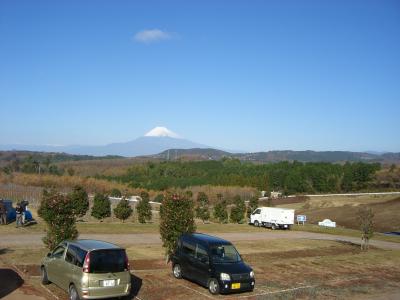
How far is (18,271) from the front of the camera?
16828mm

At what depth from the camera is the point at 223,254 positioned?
16.4 metres

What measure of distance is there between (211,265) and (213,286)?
686 millimetres

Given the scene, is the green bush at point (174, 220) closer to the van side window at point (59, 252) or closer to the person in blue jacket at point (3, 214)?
the van side window at point (59, 252)

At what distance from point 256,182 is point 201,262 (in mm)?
101873

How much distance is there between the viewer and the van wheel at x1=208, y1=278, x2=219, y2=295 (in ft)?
50.8

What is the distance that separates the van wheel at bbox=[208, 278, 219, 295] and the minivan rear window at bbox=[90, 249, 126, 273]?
141 inches

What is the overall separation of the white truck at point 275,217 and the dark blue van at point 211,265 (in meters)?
27.7

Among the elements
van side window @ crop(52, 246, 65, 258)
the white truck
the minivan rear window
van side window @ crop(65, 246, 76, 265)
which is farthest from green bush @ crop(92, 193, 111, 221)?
the minivan rear window

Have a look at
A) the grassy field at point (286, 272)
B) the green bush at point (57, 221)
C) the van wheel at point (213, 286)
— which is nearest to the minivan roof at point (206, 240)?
the van wheel at point (213, 286)

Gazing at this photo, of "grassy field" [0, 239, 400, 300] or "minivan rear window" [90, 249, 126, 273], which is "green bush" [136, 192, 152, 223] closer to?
"grassy field" [0, 239, 400, 300]

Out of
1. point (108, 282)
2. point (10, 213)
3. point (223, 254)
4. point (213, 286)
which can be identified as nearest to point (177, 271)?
point (223, 254)

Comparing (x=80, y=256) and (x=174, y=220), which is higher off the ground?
(x=174, y=220)

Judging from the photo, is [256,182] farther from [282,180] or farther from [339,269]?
[339,269]

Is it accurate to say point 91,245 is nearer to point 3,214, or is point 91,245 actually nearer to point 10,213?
point 3,214
